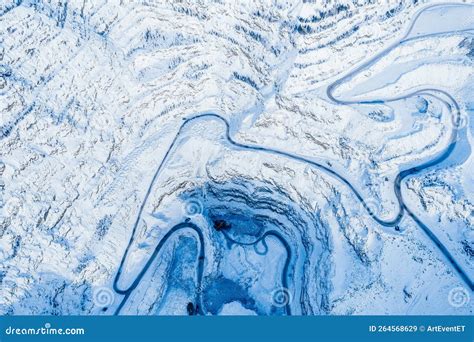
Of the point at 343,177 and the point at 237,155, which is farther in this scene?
the point at 237,155

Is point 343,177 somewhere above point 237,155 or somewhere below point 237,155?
below

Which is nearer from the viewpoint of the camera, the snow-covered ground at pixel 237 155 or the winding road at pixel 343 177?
the snow-covered ground at pixel 237 155

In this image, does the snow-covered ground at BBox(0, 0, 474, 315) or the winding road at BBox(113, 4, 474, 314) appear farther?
the winding road at BBox(113, 4, 474, 314)

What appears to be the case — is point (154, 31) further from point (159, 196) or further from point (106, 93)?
point (159, 196)
